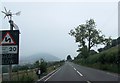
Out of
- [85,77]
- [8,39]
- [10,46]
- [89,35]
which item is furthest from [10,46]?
[89,35]

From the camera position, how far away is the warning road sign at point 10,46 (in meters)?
13.5

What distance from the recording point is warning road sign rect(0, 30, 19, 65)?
13545 millimetres

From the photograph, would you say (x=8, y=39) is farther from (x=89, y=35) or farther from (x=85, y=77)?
(x=89, y=35)

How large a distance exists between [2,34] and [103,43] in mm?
86300

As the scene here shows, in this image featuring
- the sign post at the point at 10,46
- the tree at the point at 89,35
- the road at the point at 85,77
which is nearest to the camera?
the sign post at the point at 10,46

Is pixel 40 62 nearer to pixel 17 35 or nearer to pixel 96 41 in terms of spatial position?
pixel 17 35

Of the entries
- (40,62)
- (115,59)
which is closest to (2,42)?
(40,62)

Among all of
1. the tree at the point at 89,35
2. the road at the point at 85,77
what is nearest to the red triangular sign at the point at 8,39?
the road at the point at 85,77

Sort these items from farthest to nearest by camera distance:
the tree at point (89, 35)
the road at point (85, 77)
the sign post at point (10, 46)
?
the tree at point (89, 35) → the road at point (85, 77) → the sign post at point (10, 46)

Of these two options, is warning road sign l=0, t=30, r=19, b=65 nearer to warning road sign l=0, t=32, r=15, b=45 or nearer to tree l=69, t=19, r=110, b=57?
warning road sign l=0, t=32, r=15, b=45

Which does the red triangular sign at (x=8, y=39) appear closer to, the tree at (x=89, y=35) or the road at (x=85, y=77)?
the road at (x=85, y=77)

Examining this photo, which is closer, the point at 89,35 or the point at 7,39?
the point at 7,39

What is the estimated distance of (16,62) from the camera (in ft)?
44.1

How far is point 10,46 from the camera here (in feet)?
45.7
